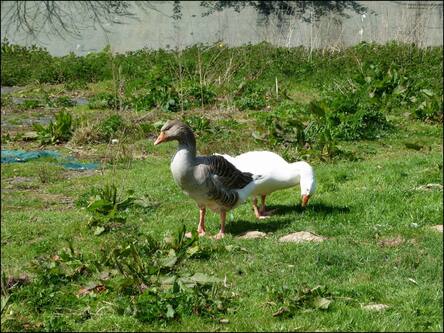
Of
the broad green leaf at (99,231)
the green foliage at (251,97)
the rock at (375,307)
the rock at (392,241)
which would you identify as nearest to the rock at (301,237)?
the rock at (392,241)

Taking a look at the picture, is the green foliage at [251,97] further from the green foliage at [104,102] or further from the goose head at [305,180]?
A: the goose head at [305,180]

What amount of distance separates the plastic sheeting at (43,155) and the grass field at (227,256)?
0.30 meters

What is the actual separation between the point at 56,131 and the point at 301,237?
677 cm

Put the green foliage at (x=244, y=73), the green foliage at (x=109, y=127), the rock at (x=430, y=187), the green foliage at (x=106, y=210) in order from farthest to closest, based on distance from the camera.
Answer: the green foliage at (x=244, y=73) → the green foliage at (x=109, y=127) → the rock at (x=430, y=187) → the green foliage at (x=106, y=210)

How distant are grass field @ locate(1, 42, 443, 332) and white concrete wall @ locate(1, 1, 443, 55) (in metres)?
8.51

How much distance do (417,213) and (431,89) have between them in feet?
25.2

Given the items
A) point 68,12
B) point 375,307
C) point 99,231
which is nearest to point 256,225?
point 99,231

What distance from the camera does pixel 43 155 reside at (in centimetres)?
1306

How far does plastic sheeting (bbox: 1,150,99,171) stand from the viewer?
12.5 m

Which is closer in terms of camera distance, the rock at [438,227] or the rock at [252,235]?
the rock at [438,227]

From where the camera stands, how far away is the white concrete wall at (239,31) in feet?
66.5

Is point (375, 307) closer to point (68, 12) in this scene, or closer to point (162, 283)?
point (162, 283)

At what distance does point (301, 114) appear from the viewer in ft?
48.3

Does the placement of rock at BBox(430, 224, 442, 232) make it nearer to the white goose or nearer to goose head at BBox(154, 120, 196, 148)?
the white goose
